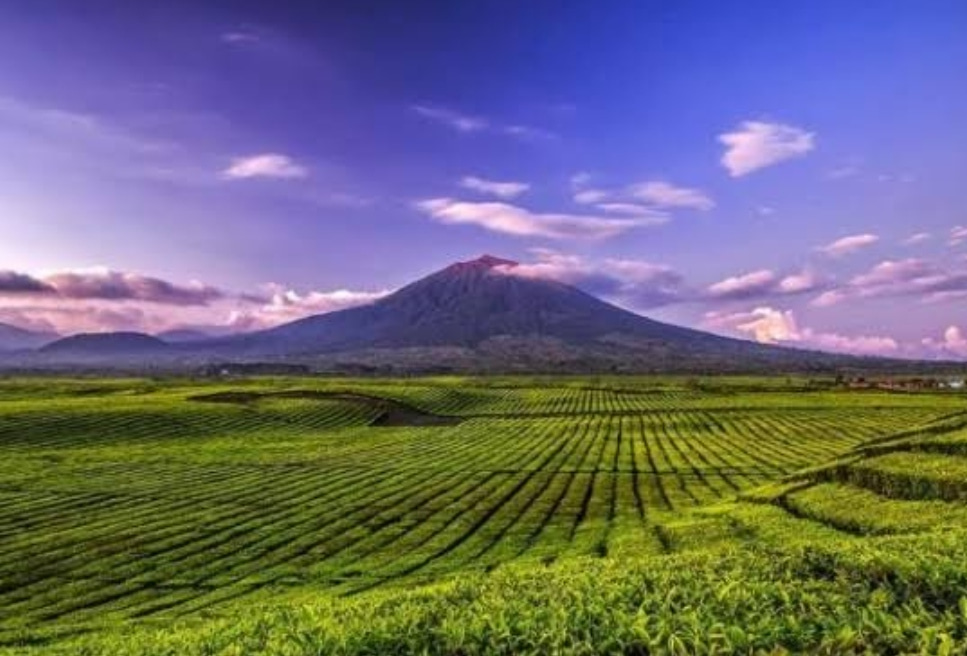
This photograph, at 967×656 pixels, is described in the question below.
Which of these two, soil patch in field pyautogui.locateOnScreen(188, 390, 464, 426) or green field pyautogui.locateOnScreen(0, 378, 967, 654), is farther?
soil patch in field pyautogui.locateOnScreen(188, 390, 464, 426)

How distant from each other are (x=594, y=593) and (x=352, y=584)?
2015 cm

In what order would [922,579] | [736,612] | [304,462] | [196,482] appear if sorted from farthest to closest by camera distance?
[304,462] < [196,482] < [922,579] < [736,612]

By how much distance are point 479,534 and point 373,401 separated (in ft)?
366

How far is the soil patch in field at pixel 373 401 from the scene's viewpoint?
422 feet

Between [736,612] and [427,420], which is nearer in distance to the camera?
[736,612]

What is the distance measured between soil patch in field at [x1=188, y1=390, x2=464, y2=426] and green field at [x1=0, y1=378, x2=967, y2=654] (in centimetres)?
1461

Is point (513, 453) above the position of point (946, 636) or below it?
below

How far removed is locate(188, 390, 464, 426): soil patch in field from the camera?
422ft

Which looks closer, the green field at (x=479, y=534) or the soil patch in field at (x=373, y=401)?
the green field at (x=479, y=534)

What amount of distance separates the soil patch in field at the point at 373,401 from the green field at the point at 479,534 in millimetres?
14611

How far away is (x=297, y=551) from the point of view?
36531 millimetres

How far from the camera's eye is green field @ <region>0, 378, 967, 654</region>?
10242mm

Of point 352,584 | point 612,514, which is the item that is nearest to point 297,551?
point 352,584

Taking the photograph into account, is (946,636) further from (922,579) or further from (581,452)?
(581,452)
